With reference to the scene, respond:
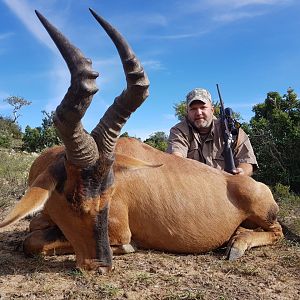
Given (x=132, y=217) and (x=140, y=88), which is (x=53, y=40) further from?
(x=132, y=217)

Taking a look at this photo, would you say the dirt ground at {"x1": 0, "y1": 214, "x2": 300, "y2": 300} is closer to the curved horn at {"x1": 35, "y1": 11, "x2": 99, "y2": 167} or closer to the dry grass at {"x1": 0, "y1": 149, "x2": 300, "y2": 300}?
the dry grass at {"x1": 0, "y1": 149, "x2": 300, "y2": 300}

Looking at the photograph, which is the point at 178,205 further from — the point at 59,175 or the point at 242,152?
the point at 242,152

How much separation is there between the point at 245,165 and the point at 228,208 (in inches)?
78.5

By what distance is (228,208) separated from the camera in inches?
237

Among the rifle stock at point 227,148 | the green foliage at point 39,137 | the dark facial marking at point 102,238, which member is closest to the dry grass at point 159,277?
the dark facial marking at point 102,238

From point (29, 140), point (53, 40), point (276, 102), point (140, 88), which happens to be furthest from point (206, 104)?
point (29, 140)

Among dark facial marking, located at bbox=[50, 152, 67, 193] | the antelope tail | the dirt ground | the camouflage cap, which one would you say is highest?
the camouflage cap

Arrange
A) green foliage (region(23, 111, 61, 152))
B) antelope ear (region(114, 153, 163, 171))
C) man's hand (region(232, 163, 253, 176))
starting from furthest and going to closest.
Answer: green foliage (region(23, 111, 61, 152)), man's hand (region(232, 163, 253, 176)), antelope ear (region(114, 153, 163, 171))

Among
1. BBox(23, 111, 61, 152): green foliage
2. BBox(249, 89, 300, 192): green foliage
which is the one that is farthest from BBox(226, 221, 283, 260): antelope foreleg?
BBox(23, 111, 61, 152): green foliage

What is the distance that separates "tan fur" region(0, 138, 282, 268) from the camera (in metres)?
5.34

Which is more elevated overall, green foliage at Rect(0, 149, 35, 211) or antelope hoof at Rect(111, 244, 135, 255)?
green foliage at Rect(0, 149, 35, 211)

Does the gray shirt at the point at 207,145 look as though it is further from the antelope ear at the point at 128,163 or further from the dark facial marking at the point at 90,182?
the dark facial marking at the point at 90,182

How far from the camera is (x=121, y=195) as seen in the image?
5.35m

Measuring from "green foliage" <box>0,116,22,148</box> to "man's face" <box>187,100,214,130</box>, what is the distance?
2285 cm
